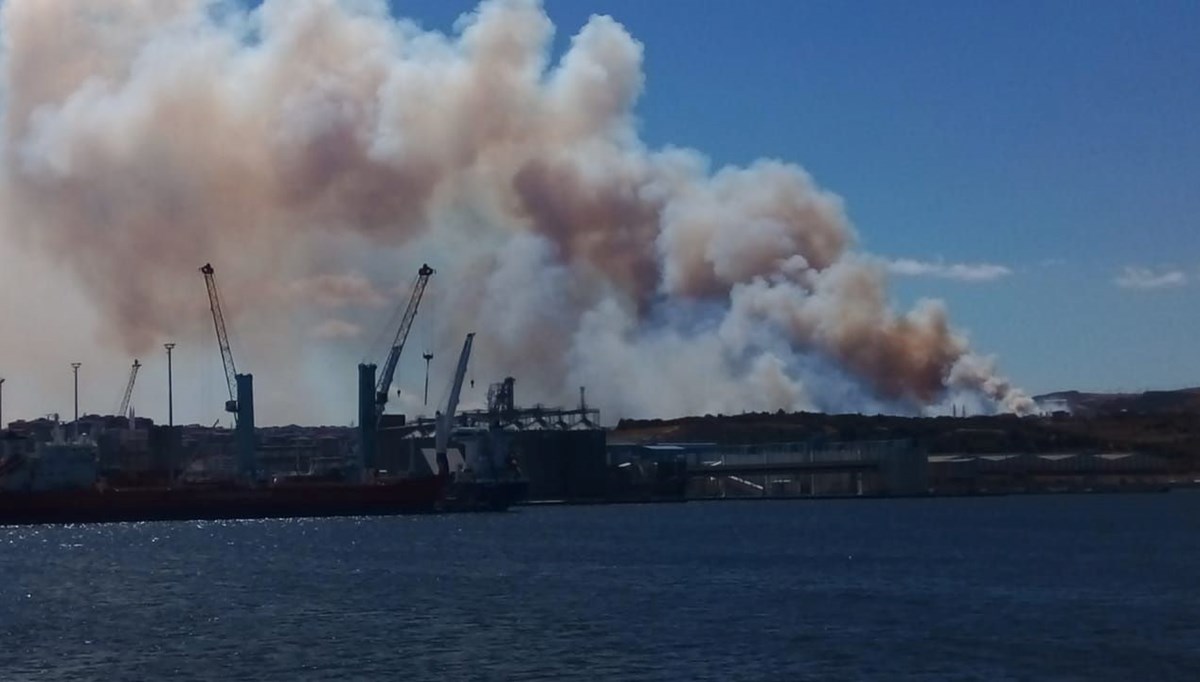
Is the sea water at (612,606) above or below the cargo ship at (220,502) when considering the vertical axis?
below

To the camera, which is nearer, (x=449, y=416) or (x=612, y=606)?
(x=612, y=606)

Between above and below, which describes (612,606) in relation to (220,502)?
below

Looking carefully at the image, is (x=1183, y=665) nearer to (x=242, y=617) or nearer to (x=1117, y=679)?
(x=1117, y=679)

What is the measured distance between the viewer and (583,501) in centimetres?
16338

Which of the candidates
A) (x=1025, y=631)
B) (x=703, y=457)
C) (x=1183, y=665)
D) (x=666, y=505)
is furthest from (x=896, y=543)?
(x=703, y=457)

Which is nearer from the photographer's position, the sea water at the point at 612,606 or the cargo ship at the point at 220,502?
the sea water at the point at 612,606

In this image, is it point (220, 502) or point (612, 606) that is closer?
point (612, 606)

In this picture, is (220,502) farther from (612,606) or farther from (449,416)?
(612,606)

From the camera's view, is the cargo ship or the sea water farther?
the cargo ship

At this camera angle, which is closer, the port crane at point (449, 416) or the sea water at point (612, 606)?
the sea water at point (612, 606)

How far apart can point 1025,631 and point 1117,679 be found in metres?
8.51

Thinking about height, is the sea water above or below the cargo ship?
below

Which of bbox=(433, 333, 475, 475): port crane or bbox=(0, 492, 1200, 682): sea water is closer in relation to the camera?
bbox=(0, 492, 1200, 682): sea water

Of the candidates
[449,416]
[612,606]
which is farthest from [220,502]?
[612,606]
